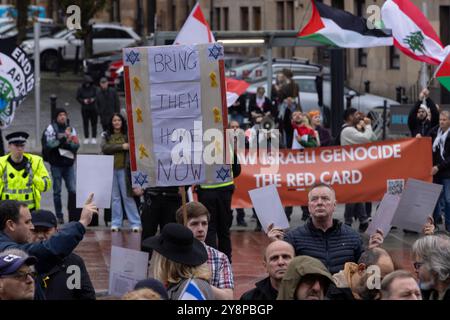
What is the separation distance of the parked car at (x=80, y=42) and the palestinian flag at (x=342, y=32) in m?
21.2

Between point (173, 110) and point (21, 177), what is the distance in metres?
3.66

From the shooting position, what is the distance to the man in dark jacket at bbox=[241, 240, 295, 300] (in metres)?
7.91

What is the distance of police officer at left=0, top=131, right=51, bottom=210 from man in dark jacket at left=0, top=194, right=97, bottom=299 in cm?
522

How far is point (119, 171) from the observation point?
17.2 metres

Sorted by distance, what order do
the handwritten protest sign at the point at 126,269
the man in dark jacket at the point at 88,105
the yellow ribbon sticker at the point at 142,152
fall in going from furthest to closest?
the man in dark jacket at the point at 88,105, the yellow ribbon sticker at the point at 142,152, the handwritten protest sign at the point at 126,269

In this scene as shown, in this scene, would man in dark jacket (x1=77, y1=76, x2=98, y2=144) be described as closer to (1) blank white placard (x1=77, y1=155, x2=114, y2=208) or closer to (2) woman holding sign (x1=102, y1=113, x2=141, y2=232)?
(2) woman holding sign (x1=102, y1=113, x2=141, y2=232)

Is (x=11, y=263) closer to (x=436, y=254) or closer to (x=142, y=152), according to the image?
(x=436, y=254)

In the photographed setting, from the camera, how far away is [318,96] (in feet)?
96.9

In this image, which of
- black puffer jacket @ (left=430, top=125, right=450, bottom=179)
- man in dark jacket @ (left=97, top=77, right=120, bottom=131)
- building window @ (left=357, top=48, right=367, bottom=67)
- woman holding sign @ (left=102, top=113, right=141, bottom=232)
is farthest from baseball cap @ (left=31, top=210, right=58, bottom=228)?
building window @ (left=357, top=48, right=367, bottom=67)

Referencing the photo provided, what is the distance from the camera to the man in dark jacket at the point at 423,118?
18.2 meters

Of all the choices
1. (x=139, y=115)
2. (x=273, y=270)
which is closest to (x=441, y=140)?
(x=139, y=115)

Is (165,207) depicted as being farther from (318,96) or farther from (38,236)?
(318,96)

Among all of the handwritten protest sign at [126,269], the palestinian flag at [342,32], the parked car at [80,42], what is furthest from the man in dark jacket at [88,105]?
the handwritten protest sign at [126,269]

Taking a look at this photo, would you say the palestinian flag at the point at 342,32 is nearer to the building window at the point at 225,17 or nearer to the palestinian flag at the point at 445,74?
the palestinian flag at the point at 445,74
